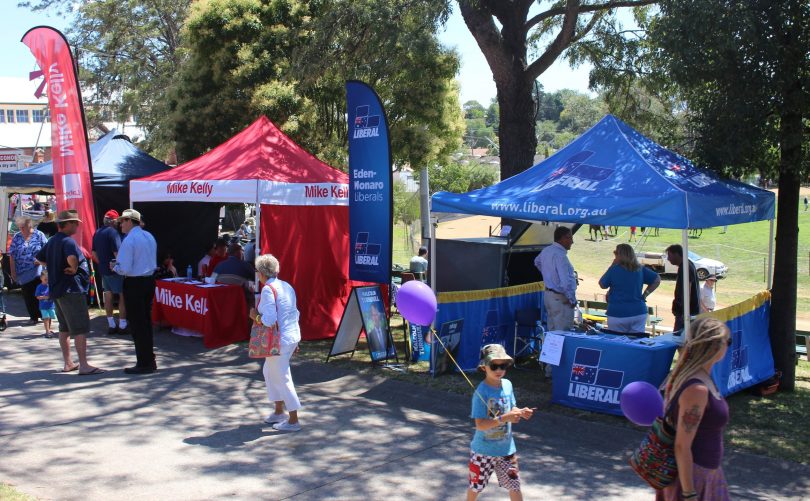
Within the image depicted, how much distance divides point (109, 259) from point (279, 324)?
5462 mm

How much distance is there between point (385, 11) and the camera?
13.0 m

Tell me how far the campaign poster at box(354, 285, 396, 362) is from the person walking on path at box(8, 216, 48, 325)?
17.8 feet

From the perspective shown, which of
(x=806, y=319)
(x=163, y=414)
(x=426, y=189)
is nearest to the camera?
(x=163, y=414)

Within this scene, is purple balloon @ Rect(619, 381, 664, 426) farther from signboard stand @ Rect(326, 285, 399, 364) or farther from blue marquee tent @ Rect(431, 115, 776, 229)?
signboard stand @ Rect(326, 285, 399, 364)

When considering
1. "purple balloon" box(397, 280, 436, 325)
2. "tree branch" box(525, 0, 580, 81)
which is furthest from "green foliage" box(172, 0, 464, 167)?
"purple balloon" box(397, 280, 436, 325)

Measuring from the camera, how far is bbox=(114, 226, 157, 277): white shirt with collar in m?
8.62

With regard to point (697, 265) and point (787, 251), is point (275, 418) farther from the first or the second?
point (697, 265)

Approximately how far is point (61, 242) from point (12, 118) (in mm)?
75918

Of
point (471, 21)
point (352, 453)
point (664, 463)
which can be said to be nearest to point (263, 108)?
point (471, 21)

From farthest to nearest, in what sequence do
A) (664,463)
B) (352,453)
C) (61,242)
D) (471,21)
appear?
(471,21), (61,242), (352,453), (664,463)

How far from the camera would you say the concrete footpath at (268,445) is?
18.6 ft

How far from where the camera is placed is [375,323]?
9.84 m

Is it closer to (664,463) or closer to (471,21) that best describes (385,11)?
(471,21)

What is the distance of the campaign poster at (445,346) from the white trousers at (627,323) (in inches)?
69.9
